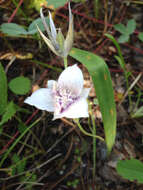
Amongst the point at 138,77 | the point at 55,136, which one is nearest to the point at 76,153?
the point at 55,136

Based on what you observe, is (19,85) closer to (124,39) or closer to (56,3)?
(56,3)

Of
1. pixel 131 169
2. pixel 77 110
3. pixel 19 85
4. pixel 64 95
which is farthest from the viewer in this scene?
pixel 19 85

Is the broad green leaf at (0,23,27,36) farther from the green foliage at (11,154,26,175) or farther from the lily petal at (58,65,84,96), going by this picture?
the green foliage at (11,154,26,175)

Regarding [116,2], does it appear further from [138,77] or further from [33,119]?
[33,119]

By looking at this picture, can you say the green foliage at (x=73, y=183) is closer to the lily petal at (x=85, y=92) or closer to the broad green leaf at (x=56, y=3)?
the lily petal at (x=85, y=92)

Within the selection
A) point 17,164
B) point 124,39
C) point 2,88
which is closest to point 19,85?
point 2,88

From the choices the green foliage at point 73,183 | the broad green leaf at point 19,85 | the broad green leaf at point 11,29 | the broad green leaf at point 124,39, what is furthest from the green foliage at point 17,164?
the broad green leaf at point 124,39
